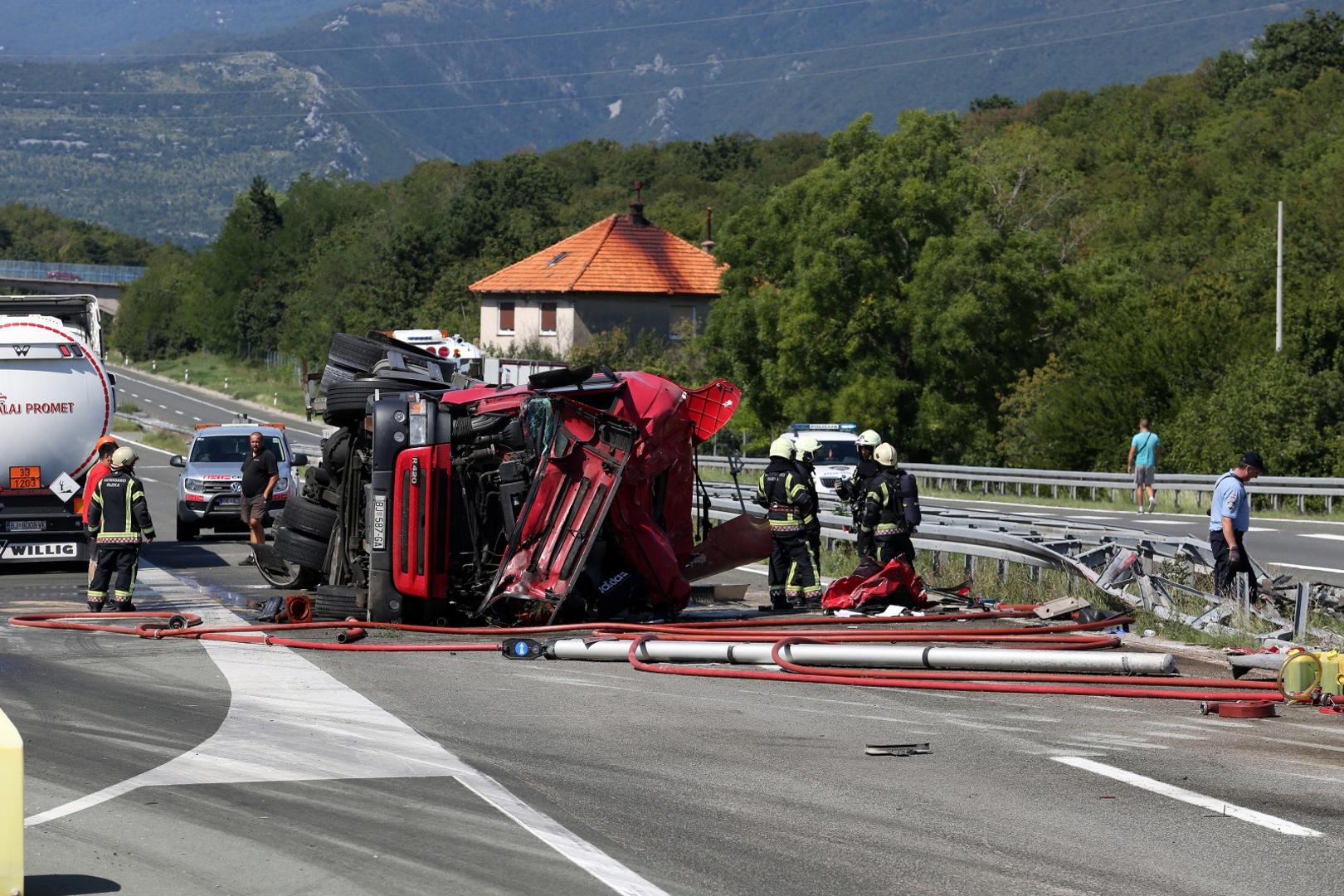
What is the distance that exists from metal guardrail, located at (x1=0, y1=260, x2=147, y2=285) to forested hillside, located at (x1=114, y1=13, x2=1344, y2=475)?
44530mm

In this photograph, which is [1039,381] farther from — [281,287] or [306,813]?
[281,287]

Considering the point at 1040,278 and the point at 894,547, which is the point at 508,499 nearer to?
the point at 894,547

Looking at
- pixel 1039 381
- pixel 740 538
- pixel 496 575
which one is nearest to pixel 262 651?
pixel 496 575

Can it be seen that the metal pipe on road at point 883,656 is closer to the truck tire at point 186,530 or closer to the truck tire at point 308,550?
the truck tire at point 308,550

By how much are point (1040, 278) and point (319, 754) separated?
4042 cm

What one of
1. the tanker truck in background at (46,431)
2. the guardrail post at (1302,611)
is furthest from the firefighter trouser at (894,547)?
the tanker truck in background at (46,431)

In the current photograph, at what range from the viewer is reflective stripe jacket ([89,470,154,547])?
53.3ft

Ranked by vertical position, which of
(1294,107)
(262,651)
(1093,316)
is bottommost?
(262,651)

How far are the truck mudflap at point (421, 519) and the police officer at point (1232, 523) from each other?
7.15m

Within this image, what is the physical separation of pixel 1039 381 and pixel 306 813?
39.2m

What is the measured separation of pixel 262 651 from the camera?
13.6 meters

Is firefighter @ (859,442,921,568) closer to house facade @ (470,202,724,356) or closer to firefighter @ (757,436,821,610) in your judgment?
firefighter @ (757,436,821,610)

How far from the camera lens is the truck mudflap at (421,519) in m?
14.1

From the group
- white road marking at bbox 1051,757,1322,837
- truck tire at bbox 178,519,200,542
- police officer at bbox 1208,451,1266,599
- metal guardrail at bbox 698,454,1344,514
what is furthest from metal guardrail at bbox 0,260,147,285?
white road marking at bbox 1051,757,1322,837
